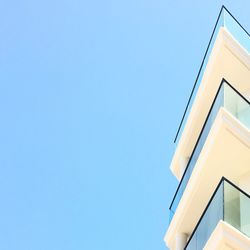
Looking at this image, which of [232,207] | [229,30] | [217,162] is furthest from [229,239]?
[229,30]

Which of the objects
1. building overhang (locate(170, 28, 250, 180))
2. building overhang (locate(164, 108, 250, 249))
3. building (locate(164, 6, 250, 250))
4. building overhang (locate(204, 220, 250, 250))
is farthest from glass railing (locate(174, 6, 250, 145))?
building overhang (locate(204, 220, 250, 250))

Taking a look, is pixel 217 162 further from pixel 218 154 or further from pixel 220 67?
pixel 220 67

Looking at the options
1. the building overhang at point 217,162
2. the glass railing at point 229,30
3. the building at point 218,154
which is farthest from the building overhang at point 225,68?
the building overhang at point 217,162

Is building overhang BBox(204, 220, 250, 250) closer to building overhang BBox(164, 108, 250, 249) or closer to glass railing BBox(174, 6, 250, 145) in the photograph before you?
building overhang BBox(164, 108, 250, 249)

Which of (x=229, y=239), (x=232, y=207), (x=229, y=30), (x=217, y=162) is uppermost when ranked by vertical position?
(x=229, y=30)

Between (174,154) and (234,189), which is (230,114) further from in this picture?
(174,154)

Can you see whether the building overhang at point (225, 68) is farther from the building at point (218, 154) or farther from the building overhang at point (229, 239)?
the building overhang at point (229, 239)

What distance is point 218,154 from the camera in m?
12.2

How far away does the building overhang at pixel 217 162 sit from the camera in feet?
38.4

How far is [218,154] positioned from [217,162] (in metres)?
0.25

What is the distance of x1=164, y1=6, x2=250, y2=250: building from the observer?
31.8 feet

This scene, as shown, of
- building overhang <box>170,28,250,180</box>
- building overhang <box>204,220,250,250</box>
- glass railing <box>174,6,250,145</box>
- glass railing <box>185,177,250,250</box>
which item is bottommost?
building overhang <box>204,220,250,250</box>

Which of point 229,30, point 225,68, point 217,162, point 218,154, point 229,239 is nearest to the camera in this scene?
point 229,239

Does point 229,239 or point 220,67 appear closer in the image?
point 229,239
